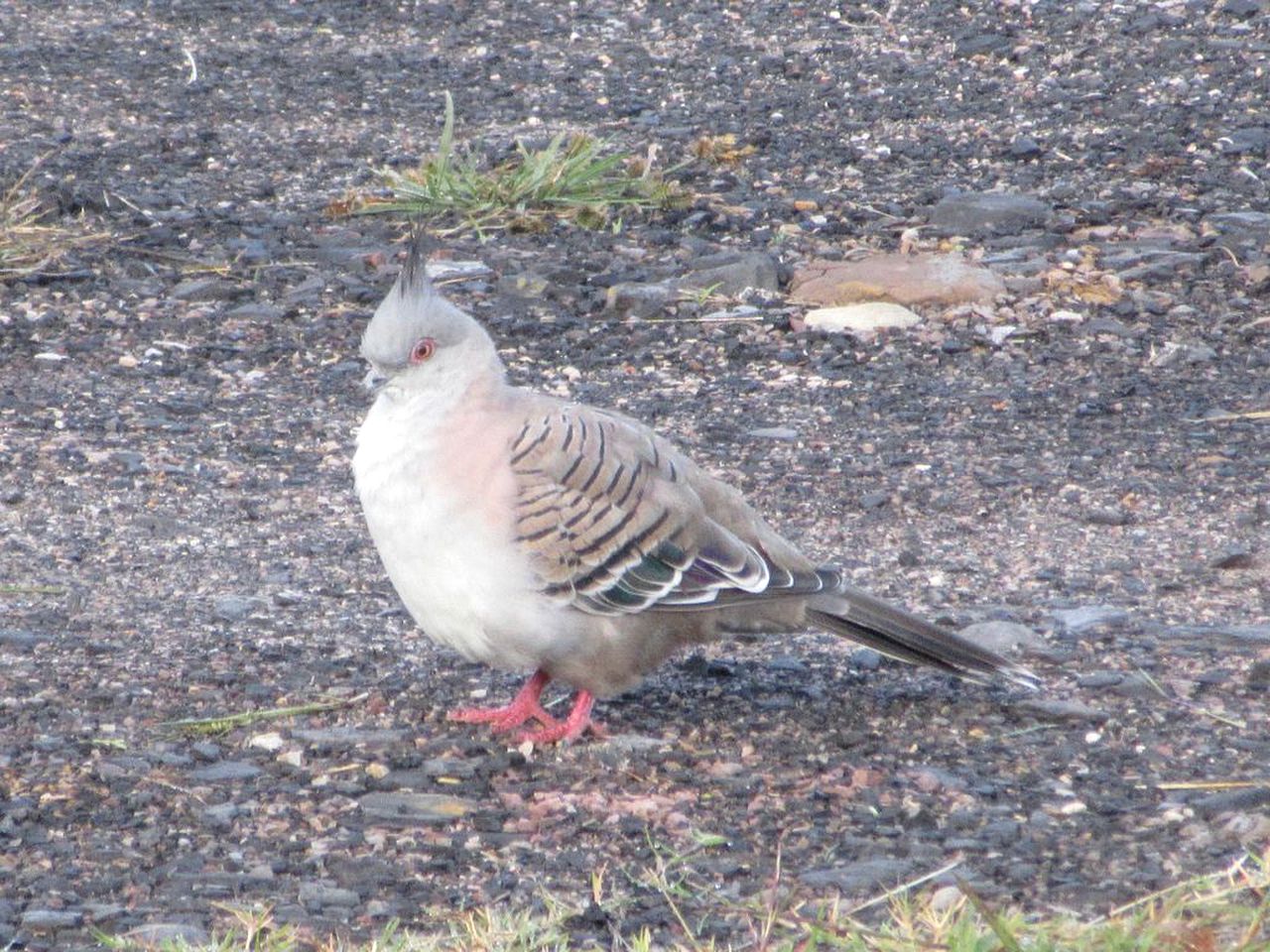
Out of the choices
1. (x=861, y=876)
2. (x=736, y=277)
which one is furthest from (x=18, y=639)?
(x=736, y=277)

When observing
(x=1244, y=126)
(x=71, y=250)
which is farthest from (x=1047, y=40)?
(x=71, y=250)

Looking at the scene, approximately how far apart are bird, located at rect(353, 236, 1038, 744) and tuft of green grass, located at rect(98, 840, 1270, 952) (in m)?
0.73

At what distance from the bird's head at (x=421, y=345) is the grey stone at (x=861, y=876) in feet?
4.36

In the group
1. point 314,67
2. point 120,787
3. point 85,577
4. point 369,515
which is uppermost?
point 369,515

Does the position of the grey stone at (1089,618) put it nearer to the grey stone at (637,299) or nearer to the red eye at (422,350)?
the red eye at (422,350)

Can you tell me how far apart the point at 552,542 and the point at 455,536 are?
207mm

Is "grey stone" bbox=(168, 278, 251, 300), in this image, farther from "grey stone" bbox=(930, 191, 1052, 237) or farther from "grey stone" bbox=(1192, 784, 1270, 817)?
"grey stone" bbox=(1192, 784, 1270, 817)

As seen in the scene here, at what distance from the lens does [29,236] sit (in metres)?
7.14

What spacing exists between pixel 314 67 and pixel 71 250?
2.83 m

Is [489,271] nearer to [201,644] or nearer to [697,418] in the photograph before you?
[697,418]

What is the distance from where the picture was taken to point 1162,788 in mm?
3689

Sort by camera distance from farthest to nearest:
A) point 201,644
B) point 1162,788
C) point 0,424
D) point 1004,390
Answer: point 1004,390
point 0,424
point 201,644
point 1162,788

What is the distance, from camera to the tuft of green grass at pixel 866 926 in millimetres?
2812

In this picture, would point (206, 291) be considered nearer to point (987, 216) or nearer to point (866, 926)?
point (987, 216)
